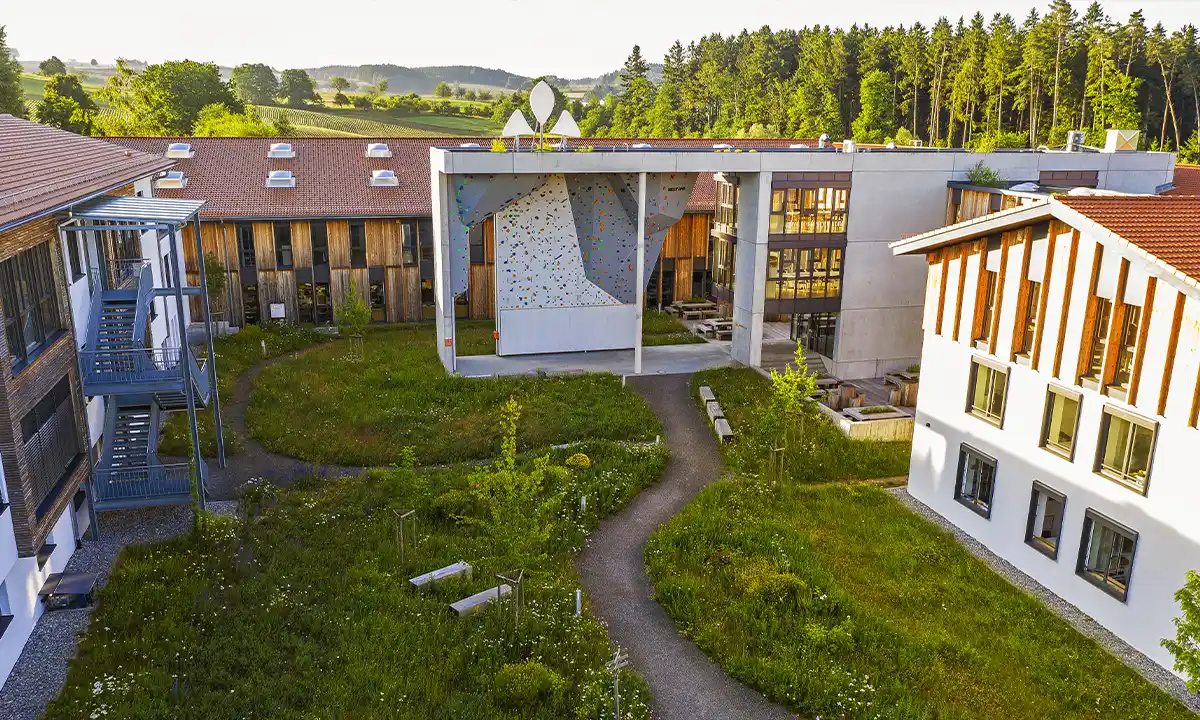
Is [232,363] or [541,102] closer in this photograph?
[541,102]

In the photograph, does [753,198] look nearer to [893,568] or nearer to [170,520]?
[893,568]

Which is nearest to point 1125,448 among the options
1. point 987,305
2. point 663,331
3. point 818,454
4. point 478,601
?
point 987,305

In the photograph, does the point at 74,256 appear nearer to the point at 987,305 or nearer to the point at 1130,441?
the point at 987,305

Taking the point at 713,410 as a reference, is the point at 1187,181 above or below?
above

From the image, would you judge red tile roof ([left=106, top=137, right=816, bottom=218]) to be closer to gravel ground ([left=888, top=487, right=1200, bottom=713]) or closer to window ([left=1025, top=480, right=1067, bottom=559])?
gravel ground ([left=888, top=487, right=1200, bottom=713])

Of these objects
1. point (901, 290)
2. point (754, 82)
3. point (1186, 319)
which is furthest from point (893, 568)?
point (754, 82)

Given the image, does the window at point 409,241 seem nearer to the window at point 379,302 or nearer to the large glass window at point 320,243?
the window at point 379,302

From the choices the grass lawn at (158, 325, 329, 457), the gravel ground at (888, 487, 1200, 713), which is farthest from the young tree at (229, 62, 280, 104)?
the gravel ground at (888, 487, 1200, 713)
